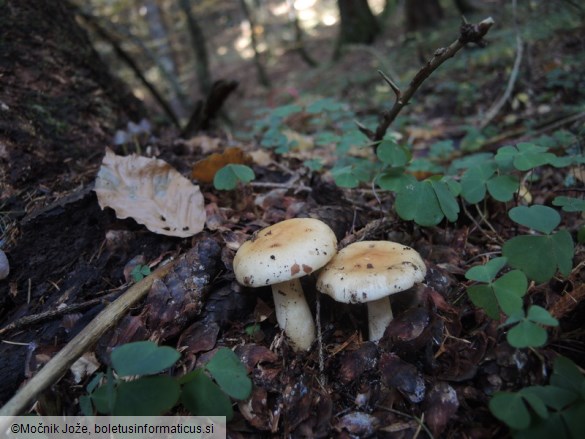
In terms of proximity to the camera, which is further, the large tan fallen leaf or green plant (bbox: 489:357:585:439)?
the large tan fallen leaf

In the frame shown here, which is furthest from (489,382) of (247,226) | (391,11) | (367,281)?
(391,11)

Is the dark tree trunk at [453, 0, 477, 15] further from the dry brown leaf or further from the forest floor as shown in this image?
the dry brown leaf

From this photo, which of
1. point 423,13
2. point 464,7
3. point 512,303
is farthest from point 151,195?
point 464,7

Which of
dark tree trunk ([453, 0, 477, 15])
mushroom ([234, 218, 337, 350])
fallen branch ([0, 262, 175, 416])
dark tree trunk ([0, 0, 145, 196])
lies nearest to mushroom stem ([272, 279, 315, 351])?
mushroom ([234, 218, 337, 350])

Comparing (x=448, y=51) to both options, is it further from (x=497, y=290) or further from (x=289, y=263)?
(x=289, y=263)

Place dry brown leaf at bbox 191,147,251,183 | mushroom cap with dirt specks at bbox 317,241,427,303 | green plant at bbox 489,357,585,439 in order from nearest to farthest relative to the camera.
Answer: green plant at bbox 489,357,585,439, mushroom cap with dirt specks at bbox 317,241,427,303, dry brown leaf at bbox 191,147,251,183

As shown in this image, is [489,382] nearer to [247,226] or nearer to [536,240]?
[536,240]

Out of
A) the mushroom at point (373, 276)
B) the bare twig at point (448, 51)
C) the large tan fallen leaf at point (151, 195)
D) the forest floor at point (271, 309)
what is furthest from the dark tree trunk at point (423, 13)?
the mushroom at point (373, 276)
